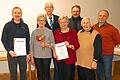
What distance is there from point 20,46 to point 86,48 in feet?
3.47

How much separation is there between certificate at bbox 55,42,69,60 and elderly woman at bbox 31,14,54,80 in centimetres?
11

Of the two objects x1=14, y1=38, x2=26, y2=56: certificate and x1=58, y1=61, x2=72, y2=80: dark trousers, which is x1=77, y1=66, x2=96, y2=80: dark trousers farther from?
x1=14, y1=38, x2=26, y2=56: certificate

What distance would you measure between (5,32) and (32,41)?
46 cm

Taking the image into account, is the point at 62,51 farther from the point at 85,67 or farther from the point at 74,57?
the point at 85,67

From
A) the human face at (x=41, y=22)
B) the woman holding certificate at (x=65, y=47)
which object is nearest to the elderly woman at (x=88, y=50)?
the woman holding certificate at (x=65, y=47)

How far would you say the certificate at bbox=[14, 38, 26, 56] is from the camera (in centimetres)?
414

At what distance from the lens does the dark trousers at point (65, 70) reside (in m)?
4.17

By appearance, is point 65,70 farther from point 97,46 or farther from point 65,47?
point 97,46

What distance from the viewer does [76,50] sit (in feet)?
13.5

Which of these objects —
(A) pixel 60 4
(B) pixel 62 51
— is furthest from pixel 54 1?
(B) pixel 62 51

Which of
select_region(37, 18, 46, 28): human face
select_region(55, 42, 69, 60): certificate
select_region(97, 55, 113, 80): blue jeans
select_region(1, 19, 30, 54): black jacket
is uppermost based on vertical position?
select_region(37, 18, 46, 28): human face

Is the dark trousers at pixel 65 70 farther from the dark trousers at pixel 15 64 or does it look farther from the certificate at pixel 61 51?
the dark trousers at pixel 15 64

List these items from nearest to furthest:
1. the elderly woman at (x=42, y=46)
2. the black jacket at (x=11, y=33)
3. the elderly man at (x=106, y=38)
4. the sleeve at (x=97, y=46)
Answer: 1. the sleeve at (x=97, y=46)
2. the black jacket at (x=11, y=33)
3. the elderly woman at (x=42, y=46)
4. the elderly man at (x=106, y=38)

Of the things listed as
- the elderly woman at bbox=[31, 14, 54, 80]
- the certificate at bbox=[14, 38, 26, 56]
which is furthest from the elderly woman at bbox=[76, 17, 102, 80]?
the certificate at bbox=[14, 38, 26, 56]
